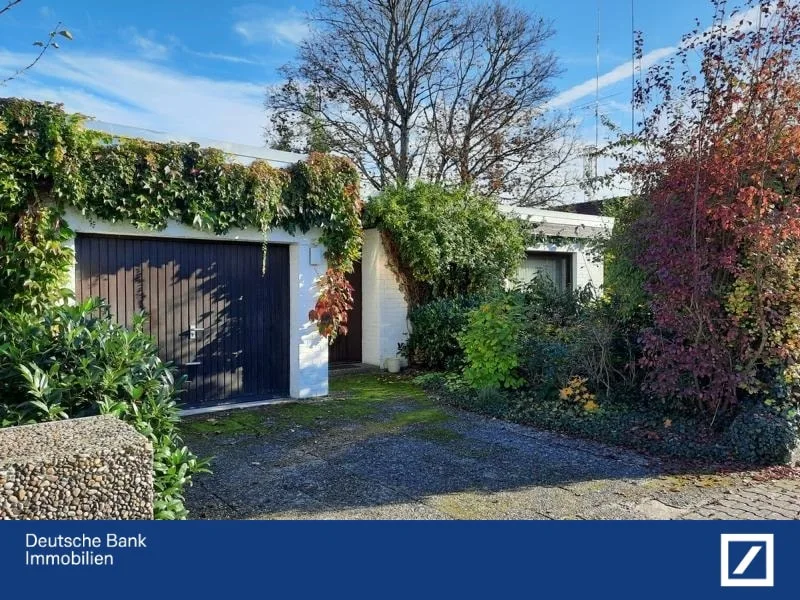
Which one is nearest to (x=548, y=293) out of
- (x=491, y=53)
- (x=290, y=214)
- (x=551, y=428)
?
(x=551, y=428)

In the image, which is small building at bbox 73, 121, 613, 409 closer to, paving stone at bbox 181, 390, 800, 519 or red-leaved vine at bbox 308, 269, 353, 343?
red-leaved vine at bbox 308, 269, 353, 343

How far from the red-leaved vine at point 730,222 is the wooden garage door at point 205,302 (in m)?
4.78

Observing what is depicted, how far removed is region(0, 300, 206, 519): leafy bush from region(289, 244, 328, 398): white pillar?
3.52 meters

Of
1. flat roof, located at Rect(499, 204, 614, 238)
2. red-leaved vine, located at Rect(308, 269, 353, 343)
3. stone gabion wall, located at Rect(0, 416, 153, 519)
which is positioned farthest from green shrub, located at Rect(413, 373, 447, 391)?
stone gabion wall, located at Rect(0, 416, 153, 519)

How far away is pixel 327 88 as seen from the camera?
1966cm

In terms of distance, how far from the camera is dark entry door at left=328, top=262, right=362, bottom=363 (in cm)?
1084

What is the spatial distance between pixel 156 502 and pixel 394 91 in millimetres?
18623

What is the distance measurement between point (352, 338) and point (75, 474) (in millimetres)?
8339

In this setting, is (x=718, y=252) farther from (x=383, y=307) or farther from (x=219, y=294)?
(x=383, y=307)

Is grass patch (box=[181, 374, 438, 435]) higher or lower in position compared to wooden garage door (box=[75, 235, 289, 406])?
Result: lower

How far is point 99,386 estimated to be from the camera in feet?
12.3

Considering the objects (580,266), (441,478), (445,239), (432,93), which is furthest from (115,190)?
(432,93)
